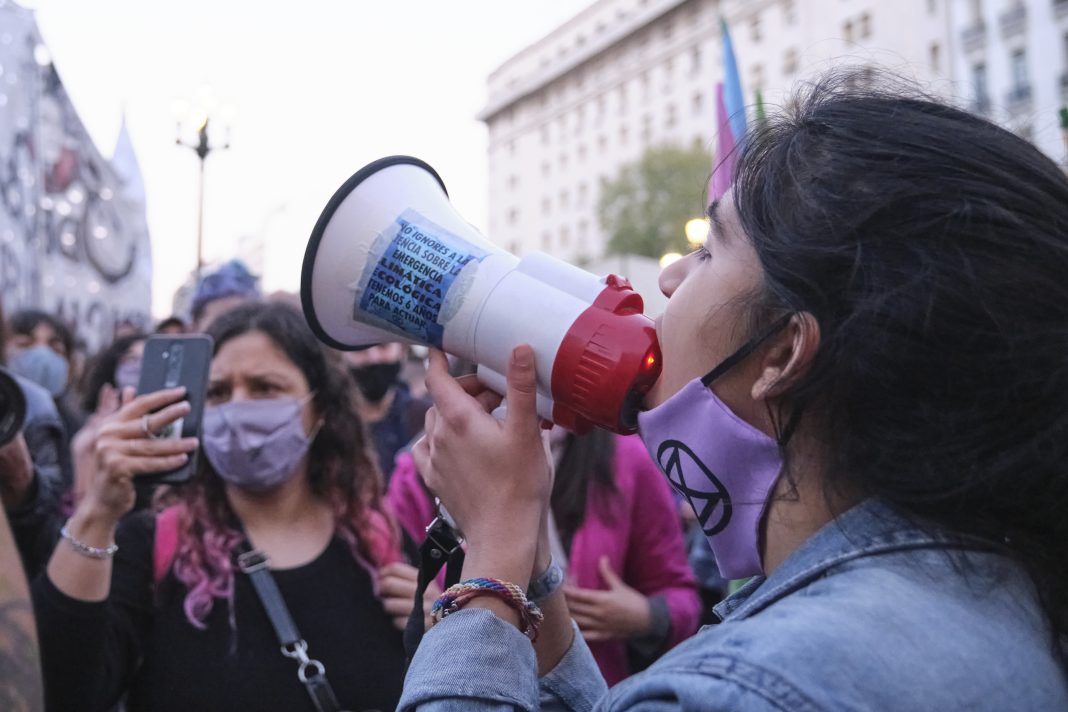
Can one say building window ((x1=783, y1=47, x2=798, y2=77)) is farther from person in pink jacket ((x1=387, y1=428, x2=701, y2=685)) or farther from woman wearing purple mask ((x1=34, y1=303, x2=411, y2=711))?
woman wearing purple mask ((x1=34, y1=303, x2=411, y2=711))

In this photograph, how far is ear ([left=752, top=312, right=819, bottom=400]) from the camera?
111cm

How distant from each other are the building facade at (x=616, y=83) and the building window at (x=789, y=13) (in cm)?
6

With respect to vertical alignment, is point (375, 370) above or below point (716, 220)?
below

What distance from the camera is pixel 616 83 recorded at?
163 feet

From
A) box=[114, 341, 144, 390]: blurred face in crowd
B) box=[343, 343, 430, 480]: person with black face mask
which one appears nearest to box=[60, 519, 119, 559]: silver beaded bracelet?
box=[114, 341, 144, 390]: blurred face in crowd

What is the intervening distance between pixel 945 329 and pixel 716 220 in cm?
36

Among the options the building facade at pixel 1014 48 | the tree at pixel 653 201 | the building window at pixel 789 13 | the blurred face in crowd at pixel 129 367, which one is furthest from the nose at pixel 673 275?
the building window at pixel 789 13

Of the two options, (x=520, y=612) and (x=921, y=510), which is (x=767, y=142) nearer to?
(x=921, y=510)

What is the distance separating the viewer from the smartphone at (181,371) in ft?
7.53

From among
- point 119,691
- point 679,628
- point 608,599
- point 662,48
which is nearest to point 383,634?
point 119,691

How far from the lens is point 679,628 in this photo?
305 cm

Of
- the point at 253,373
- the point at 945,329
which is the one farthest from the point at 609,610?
the point at 945,329

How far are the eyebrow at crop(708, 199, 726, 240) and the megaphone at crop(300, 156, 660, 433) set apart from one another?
0.57 ft

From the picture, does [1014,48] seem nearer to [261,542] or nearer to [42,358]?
[42,358]
